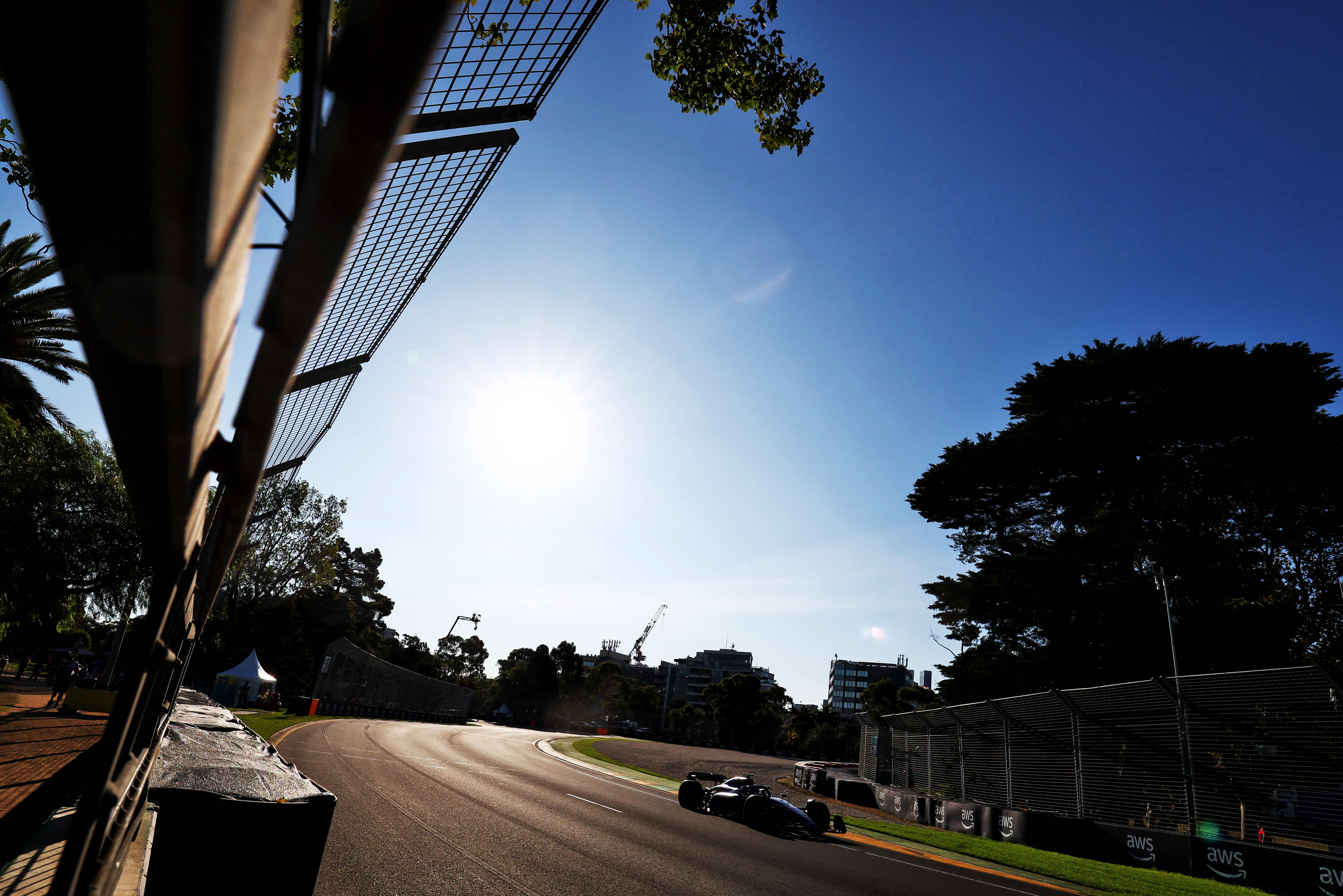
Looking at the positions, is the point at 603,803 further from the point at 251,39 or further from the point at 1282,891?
the point at 251,39

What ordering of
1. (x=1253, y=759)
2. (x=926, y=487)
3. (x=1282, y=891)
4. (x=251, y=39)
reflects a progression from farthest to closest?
(x=926, y=487) < (x=1253, y=759) < (x=1282, y=891) < (x=251, y=39)

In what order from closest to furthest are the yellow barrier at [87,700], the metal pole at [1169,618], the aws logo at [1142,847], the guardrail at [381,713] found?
the aws logo at [1142,847] → the yellow barrier at [87,700] → the metal pole at [1169,618] → the guardrail at [381,713]

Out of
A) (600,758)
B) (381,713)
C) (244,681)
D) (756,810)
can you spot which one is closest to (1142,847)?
(756,810)

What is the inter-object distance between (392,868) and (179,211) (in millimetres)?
9141

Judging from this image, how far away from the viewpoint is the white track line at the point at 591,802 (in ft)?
47.3

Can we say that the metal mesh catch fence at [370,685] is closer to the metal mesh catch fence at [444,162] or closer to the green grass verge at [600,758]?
the green grass verge at [600,758]

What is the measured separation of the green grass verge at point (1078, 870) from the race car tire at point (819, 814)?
8.82ft

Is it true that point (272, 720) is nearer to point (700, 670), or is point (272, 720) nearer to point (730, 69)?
point (730, 69)

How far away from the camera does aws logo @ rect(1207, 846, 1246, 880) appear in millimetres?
12359

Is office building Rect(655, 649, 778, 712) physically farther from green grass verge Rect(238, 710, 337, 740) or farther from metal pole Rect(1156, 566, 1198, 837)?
metal pole Rect(1156, 566, 1198, 837)

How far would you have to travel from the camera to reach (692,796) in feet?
53.8

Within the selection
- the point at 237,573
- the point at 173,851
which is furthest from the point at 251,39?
the point at 237,573

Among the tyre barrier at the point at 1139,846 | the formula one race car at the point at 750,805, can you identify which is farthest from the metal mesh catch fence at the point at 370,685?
the tyre barrier at the point at 1139,846

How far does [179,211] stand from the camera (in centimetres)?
57
